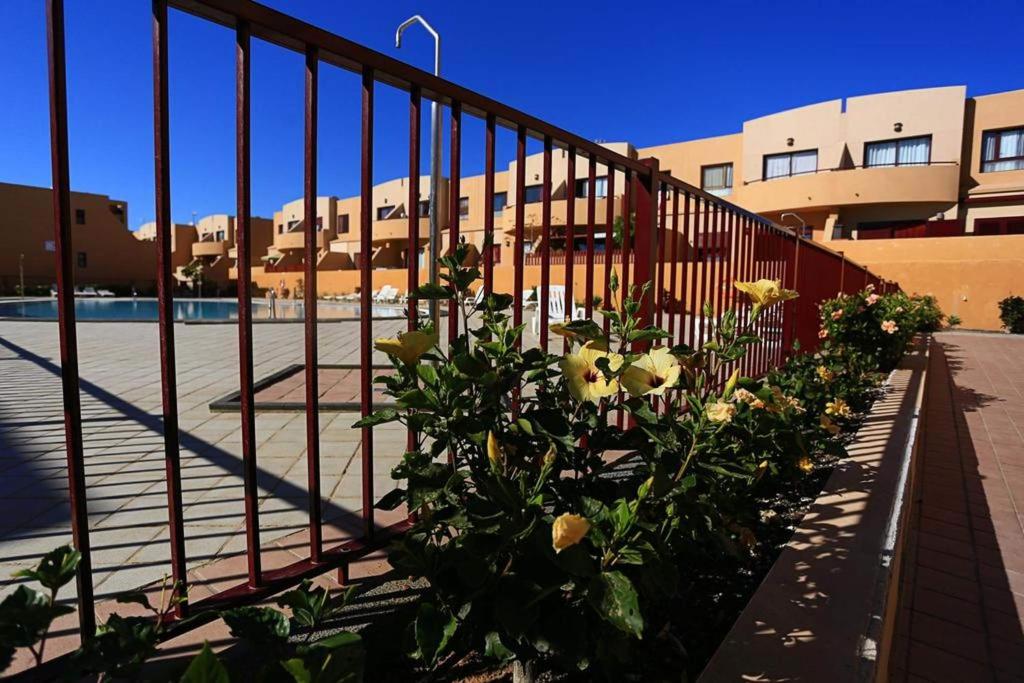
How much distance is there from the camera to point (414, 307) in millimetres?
1479

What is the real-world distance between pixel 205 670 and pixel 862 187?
25.3 meters

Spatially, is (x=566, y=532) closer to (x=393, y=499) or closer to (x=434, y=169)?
(x=393, y=499)

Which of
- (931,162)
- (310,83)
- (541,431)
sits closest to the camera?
(541,431)

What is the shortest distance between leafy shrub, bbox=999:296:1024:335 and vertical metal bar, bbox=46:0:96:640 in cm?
1893

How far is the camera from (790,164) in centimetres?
2378

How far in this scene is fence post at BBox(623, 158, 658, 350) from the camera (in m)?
2.70

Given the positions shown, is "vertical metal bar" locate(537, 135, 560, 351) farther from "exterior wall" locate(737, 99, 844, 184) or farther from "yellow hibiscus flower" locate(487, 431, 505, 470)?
"exterior wall" locate(737, 99, 844, 184)

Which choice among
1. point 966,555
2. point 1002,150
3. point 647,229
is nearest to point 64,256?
point 647,229

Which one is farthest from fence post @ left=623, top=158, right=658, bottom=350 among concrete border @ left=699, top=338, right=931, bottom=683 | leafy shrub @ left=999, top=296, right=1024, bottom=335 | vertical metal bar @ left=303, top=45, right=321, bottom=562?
leafy shrub @ left=999, top=296, right=1024, bottom=335

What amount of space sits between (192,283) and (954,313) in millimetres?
44284

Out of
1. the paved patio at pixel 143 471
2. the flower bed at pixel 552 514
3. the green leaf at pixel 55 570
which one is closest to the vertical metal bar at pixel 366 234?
the flower bed at pixel 552 514

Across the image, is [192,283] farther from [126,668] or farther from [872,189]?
[126,668]

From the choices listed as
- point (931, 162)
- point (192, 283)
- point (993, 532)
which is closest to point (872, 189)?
point (931, 162)

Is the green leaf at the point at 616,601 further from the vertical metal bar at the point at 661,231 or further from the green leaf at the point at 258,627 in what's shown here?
the vertical metal bar at the point at 661,231
